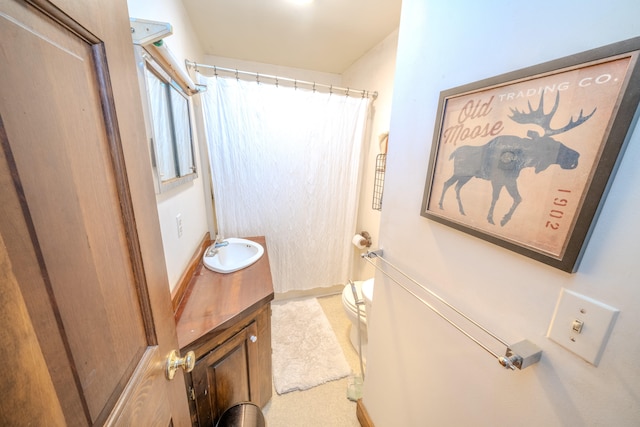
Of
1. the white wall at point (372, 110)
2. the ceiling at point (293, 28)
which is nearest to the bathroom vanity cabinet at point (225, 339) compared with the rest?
the white wall at point (372, 110)

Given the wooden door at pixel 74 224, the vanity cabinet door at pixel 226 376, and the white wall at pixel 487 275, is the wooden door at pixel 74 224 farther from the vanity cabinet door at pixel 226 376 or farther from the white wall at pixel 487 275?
the white wall at pixel 487 275

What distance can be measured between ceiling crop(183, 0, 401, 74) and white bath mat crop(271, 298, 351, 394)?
7.94 feet

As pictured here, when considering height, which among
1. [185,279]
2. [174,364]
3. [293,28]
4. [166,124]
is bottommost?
[185,279]

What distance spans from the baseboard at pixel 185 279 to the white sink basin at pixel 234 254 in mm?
48

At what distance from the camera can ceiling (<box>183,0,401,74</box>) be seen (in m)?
1.43

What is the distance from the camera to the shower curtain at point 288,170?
174 centimetres

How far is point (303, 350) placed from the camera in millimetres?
1738

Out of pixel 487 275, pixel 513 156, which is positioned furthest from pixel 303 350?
pixel 513 156

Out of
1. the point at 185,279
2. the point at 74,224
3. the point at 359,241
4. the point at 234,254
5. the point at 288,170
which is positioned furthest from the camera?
the point at 359,241

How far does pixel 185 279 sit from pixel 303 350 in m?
1.08

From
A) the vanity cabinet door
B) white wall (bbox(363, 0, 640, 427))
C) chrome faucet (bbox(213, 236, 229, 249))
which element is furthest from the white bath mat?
chrome faucet (bbox(213, 236, 229, 249))

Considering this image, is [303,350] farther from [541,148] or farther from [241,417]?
[541,148]

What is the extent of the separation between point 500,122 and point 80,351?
96cm

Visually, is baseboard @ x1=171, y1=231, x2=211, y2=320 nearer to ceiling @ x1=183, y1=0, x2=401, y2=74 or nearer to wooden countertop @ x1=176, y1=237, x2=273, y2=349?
wooden countertop @ x1=176, y1=237, x2=273, y2=349
